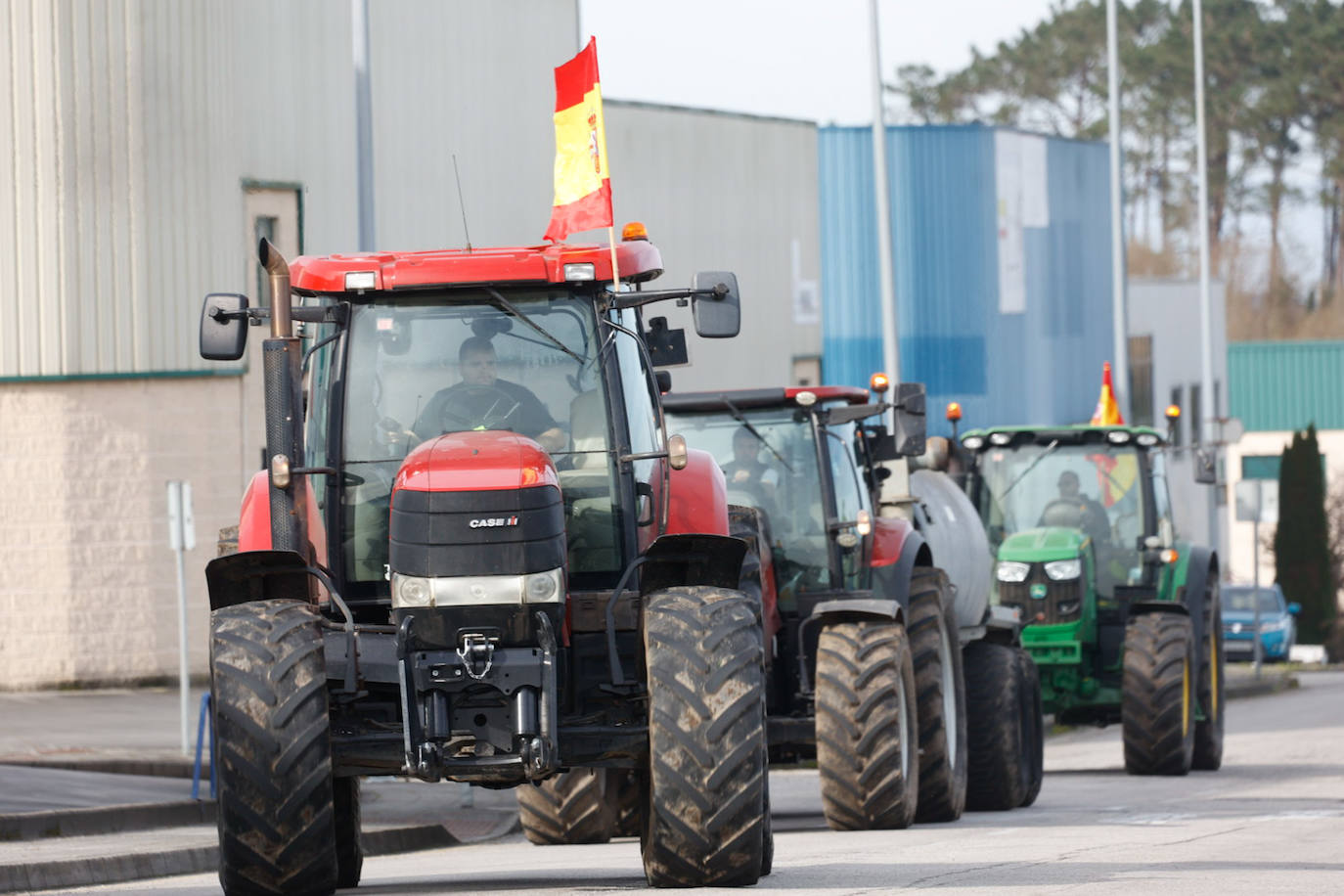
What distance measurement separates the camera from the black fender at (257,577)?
401 inches

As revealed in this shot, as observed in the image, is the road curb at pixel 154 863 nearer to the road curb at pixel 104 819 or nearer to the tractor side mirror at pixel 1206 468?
the road curb at pixel 104 819

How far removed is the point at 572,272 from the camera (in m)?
10.6

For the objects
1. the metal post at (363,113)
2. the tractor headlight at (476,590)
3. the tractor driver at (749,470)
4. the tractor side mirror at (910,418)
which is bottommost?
the tractor headlight at (476,590)

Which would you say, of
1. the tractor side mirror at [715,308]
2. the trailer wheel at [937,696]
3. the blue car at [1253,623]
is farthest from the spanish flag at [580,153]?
the blue car at [1253,623]

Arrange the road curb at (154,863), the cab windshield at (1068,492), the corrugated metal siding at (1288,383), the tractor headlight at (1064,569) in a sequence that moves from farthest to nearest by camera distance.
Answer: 1. the corrugated metal siding at (1288,383)
2. the cab windshield at (1068,492)
3. the tractor headlight at (1064,569)
4. the road curb at (154,863)

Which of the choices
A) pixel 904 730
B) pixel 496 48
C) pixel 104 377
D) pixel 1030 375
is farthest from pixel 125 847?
pixel 1030 375

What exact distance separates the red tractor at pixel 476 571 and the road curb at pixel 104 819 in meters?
4.69

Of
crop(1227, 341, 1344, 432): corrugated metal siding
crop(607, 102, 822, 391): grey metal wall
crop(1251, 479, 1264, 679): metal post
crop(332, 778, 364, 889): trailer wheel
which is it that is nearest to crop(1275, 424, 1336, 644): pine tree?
crop(1251, 479, 1264, 679): metal post

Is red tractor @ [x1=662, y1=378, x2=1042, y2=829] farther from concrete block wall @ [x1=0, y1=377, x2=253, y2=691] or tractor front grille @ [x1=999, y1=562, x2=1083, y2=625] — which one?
concrete block wall @ [x1=0, y1=377, x2=253, y2=691]

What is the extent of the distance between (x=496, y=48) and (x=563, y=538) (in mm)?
24376

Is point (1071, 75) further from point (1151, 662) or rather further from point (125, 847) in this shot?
point (125, 847)

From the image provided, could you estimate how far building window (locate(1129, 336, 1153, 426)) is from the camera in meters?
53.7

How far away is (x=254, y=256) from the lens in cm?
2881

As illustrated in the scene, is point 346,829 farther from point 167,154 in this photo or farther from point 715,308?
point 167,154
